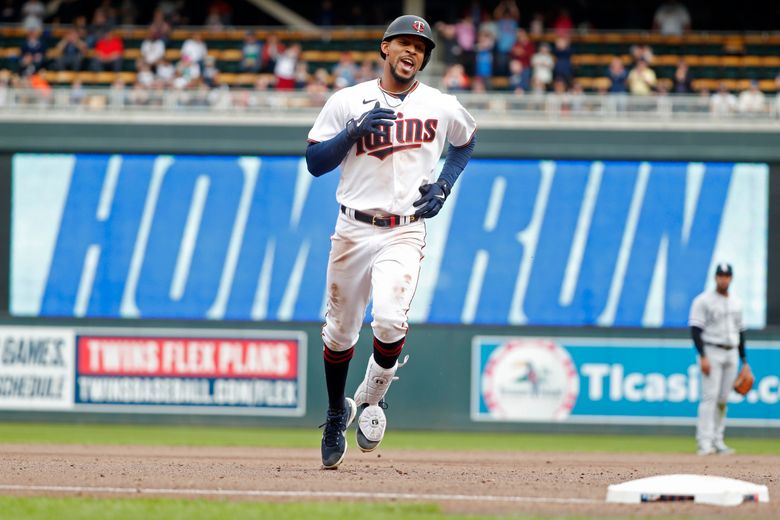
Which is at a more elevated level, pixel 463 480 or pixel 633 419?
pixel 463 480

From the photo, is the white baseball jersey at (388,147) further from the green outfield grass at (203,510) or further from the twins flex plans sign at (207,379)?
the twins flex plans sign at (207,379)

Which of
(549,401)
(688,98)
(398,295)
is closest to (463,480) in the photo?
(398,295)

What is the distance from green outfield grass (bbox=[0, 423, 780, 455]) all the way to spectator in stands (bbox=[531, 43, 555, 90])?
5.14m

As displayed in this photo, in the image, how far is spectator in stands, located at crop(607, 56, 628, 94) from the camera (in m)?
17.9

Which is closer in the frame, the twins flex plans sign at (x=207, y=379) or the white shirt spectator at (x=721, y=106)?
the twins flex plans sign at (x=207, y=379)

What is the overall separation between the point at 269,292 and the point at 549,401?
3812 millimetres

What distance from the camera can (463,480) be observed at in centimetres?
705

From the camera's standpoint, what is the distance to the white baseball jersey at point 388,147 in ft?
Answer: 23.5

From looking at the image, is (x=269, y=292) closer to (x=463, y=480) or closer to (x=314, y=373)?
(x=314, y=373)

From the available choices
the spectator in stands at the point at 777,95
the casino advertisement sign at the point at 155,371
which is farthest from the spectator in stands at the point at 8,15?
the spectator in stands at the point at 777,95

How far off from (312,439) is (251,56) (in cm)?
684

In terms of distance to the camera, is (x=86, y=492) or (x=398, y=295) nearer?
(x=86, y=492)

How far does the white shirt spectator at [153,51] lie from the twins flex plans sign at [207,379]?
485 cm

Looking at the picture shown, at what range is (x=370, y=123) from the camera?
6887mm
